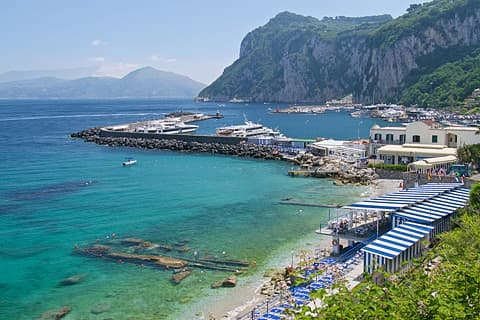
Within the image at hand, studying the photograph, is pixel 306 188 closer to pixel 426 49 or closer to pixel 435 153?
pixel 435 153

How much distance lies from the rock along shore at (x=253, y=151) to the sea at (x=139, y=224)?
2.33 m

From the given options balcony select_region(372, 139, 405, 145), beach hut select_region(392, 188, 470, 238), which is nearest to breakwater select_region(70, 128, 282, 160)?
balcony select_region(372, 139, 405, 145)

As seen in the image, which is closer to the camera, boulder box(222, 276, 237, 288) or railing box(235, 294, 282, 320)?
railing box(235, 294, 282, 320)

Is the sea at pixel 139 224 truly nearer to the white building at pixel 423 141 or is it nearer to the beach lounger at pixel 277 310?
the beach lounger at pixel 277 310

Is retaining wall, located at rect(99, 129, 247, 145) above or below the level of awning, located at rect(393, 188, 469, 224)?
above

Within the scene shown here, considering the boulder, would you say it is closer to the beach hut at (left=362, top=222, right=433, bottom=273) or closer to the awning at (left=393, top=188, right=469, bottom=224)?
the beach hut at (left=362, top=222, right=433, bottom=273)

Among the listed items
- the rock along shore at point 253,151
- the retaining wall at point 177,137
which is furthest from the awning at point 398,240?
the retaining wall at point 177,137

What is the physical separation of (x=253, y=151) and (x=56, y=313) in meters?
51.9

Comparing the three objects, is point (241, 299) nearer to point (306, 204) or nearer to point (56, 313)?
point (56, 313)

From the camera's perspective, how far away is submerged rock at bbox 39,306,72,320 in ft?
66.4

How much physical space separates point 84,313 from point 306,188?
2862 centimetres

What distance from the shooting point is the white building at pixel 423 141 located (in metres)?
48.4

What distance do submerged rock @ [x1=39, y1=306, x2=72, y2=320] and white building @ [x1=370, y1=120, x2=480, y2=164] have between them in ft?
122

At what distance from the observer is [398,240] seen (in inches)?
885
